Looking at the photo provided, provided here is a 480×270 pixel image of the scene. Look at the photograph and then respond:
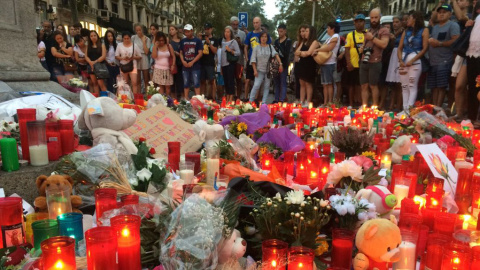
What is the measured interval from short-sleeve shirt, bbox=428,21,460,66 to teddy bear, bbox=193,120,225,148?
15.8 ft

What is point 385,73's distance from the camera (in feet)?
26.5

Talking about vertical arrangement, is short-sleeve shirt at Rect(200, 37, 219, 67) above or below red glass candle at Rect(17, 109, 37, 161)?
above

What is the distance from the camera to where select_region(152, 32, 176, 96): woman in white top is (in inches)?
321

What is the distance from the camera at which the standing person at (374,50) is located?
7219 millimetres

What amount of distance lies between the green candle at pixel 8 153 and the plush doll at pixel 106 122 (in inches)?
23.6

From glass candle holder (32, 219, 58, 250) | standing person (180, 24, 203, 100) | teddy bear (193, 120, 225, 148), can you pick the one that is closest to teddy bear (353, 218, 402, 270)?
glass candle holder (32, 219, 58, 250)

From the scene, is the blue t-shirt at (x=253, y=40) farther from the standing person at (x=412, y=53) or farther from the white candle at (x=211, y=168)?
the white candle at (x=211, y=168)

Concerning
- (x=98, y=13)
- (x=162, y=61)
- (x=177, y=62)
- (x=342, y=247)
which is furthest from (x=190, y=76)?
(x=98, y=13)

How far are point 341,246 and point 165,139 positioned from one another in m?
2.36

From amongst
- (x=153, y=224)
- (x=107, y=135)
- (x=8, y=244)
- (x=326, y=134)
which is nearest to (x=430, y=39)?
(x=326, y=134)

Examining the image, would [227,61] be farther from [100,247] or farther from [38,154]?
[100,247]

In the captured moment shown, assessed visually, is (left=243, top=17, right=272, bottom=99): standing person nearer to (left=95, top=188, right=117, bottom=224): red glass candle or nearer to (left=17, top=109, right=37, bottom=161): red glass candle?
(left=17, top=109, right=37, bottom=161): red glass candle

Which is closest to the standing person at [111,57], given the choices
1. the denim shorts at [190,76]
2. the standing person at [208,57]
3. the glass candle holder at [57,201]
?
the denim shorts at [190,76]

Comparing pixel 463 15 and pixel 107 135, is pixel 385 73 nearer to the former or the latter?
pixel 463 15
